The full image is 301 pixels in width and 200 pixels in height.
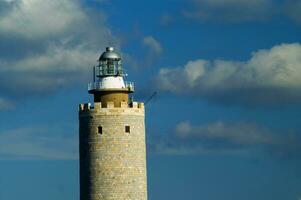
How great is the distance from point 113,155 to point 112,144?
2.14 ft

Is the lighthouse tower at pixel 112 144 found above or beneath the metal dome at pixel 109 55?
beneath

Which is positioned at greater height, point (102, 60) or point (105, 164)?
point (102, 60)

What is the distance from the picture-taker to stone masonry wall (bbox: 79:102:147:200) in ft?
271

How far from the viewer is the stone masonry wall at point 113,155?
82.6m

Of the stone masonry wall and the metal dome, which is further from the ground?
the metal dome

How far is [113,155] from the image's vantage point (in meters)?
82.7

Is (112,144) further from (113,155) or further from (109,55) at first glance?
(109,55)

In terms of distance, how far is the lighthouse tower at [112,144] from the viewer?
82.6m

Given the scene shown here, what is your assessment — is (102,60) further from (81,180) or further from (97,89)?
(81,180)

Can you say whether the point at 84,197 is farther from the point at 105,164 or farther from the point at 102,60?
the point at 102,60

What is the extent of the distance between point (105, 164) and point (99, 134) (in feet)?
5.97

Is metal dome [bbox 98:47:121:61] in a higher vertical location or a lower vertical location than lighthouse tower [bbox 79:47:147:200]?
higher

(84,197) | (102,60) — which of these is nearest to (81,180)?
(84,197)

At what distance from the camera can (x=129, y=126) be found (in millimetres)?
83250
